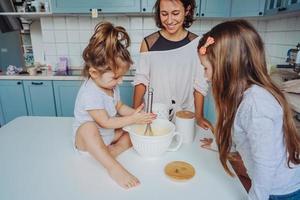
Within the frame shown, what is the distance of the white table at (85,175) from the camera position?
1.93ft

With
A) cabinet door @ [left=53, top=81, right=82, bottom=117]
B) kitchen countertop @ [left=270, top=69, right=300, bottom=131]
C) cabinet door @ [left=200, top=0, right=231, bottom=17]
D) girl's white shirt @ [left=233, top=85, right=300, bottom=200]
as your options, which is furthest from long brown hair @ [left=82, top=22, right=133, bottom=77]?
cabinet door @ [left=200, top=0, right=231, bottom=17]

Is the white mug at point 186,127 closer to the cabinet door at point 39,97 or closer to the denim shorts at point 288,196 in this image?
the denim shorts at point 288,196

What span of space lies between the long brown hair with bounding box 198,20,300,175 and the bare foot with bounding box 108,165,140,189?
285mm

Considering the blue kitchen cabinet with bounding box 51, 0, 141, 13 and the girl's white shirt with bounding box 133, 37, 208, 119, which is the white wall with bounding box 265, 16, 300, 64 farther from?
the blue kitchen cabinet with bounding box 51, 0, 141, 13

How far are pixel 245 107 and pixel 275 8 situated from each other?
165 centimetres

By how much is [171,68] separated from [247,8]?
1289 mm

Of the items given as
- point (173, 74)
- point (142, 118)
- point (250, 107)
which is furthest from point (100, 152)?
point (173, 74)

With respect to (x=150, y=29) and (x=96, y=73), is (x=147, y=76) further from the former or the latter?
(x=150, y=29)

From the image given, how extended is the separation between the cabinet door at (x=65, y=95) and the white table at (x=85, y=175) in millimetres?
1312

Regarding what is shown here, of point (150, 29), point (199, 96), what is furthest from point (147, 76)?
point (150, 29)

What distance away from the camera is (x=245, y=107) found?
628 millimetres

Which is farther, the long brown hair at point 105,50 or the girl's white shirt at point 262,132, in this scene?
the long brown hair at point 105,50

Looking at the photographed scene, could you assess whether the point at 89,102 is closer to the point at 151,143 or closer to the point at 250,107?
the point at 151,143

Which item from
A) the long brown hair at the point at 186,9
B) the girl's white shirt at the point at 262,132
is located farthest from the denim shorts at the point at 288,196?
the long brown hair at the point at 186,9
